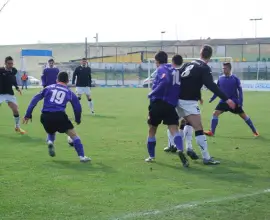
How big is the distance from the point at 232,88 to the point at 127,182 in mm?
6509

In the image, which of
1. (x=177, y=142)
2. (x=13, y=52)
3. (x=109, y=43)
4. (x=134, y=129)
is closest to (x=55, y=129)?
(x=177, y=142)

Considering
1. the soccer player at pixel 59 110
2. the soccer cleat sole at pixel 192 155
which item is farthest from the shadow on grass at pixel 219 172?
the soccer player at pixel 59 110

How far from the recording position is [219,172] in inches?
354

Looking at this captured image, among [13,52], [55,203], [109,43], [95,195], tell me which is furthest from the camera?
[13,52]

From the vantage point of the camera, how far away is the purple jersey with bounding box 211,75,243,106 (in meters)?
13.8

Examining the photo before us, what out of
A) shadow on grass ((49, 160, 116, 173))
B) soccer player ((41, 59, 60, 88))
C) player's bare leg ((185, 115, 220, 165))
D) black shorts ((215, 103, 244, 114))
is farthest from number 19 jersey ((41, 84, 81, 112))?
soccer player ((41, 59, 60, 88))

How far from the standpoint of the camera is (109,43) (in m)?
108

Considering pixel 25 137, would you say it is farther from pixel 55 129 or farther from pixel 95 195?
pixel 95 195

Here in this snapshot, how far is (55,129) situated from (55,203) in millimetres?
3339

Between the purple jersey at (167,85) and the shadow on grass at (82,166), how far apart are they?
1515mm

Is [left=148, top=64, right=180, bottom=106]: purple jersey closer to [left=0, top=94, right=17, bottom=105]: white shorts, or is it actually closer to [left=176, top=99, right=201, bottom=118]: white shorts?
[left=176, top=99, right=201, bottom=118]: white shorts

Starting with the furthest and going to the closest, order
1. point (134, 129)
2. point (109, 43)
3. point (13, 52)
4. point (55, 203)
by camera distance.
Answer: point (13, 52)
point (109, 43)
point (134, 129)
point (55, 203)

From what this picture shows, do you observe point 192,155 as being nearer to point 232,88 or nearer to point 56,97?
point 56,97

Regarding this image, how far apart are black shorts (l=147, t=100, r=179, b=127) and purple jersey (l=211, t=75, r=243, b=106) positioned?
172 inches
